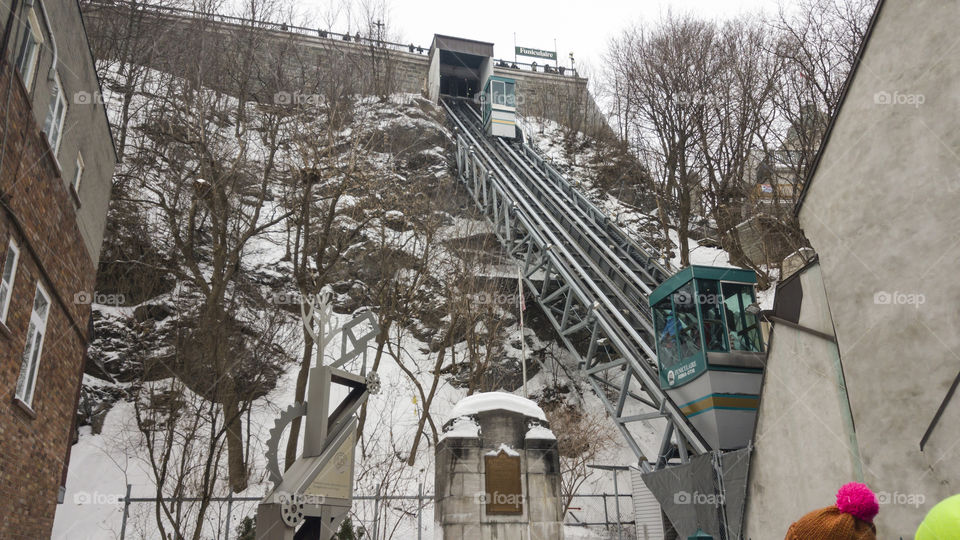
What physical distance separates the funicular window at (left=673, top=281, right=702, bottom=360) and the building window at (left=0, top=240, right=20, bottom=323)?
11.6 m

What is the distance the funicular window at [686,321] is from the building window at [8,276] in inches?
455

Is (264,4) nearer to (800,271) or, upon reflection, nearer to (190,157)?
(190,157)

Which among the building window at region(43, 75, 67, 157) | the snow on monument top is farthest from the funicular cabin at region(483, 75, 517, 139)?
the snow on monument top

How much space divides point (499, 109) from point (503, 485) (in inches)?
1240

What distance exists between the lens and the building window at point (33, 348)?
9.42 meters

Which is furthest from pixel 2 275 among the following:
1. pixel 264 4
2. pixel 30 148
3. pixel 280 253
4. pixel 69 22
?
pixel 264 4

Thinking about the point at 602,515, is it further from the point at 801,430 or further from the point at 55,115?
the point at 55,115

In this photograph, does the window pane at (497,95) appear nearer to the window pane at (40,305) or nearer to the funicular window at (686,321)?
the funicular window at (686,321)

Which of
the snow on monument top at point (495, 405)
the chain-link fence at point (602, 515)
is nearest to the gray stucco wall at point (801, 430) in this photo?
the snow on monument top at point (495, 405)

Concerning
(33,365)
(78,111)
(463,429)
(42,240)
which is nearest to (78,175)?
(78,111)

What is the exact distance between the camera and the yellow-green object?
1.86m

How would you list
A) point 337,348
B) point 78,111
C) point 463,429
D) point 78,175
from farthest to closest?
1. point 337,348
2. point 78,175
3. point 78,111
4. point 463,429

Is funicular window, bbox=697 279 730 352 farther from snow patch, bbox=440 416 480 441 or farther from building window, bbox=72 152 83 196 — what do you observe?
building window, bbox=72 152 83 196

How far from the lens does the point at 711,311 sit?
13711mm
